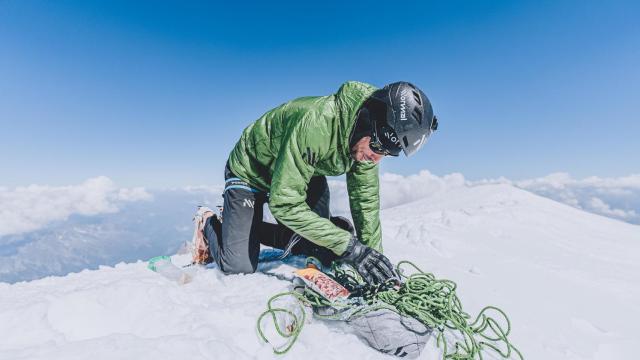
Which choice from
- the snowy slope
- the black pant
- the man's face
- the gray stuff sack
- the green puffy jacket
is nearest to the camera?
the snowy slope

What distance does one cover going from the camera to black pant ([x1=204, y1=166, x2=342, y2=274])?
373 cm

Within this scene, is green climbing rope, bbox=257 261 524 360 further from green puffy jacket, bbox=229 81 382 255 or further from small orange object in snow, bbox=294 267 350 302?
green puffy jacket, bbox=229 81 382 255

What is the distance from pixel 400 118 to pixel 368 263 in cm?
134

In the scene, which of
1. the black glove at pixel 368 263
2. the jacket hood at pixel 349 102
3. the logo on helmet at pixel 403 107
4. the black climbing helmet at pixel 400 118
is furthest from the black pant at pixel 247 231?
the logo on helmet at pixel 403 107

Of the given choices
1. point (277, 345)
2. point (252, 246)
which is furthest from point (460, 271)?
Result: point (277, 345)

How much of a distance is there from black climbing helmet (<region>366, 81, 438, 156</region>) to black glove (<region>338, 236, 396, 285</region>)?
37.2 inches

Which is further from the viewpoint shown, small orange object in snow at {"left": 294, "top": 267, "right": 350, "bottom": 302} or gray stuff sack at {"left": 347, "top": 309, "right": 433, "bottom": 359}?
small orange object in snow at {"left": 294, "top": 267, "right": 350, "bottom": 302}

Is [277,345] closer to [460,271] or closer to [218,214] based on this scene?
[218,214]

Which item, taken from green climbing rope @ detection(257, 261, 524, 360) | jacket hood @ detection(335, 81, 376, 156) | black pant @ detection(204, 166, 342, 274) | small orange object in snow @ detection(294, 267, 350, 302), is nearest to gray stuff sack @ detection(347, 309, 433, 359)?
green climbing rope @ detection(257, 261, 524, 360)

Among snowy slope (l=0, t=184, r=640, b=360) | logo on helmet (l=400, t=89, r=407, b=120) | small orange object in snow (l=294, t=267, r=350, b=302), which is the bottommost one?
snowy slope (l=0, t=184, r=640, b=360)

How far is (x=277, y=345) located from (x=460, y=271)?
3.26m

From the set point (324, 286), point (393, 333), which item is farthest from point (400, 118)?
point (393, 333)

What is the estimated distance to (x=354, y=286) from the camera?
3.14 m

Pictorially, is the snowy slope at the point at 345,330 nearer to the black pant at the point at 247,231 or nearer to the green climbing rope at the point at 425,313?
the green climbing rope at the point at 425,313
